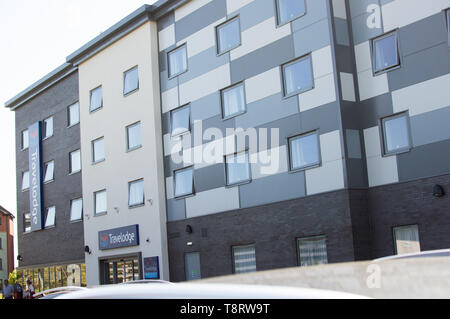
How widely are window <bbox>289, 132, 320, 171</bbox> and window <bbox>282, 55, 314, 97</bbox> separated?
1.50m

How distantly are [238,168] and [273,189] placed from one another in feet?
6.42

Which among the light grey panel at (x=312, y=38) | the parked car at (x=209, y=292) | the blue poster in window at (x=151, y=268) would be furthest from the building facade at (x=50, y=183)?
the parked car at (x=209, y=292)

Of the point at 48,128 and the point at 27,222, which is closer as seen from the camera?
the point at 48,128

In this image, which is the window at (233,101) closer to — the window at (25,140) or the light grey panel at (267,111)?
the light grey panel at (267,111)

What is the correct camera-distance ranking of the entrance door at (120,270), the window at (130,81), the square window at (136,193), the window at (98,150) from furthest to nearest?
the window at (98,150) < the window at (130,81) < the entrance door at (120,270) < the square window at (136,193)

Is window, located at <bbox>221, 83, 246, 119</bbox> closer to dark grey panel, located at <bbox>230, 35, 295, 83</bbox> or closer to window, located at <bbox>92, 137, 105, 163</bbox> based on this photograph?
dark grey panel, located at <bbox>230, 35, 295, 83</bbox>

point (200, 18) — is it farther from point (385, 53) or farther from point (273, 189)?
point (385, 53)

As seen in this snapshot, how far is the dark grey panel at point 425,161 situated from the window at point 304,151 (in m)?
2.63

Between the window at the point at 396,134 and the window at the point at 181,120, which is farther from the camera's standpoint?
the window at the point at 181,120

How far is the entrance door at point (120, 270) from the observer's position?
25.4m

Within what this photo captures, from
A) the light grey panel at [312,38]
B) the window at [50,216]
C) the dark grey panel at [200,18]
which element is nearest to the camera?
the light grey panel at [312,38]

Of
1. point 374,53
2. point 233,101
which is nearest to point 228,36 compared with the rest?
point 233,101

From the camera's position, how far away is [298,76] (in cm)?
1898

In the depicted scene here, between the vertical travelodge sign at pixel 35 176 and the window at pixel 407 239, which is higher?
the vertical travelodge sign at pixel 35 176
